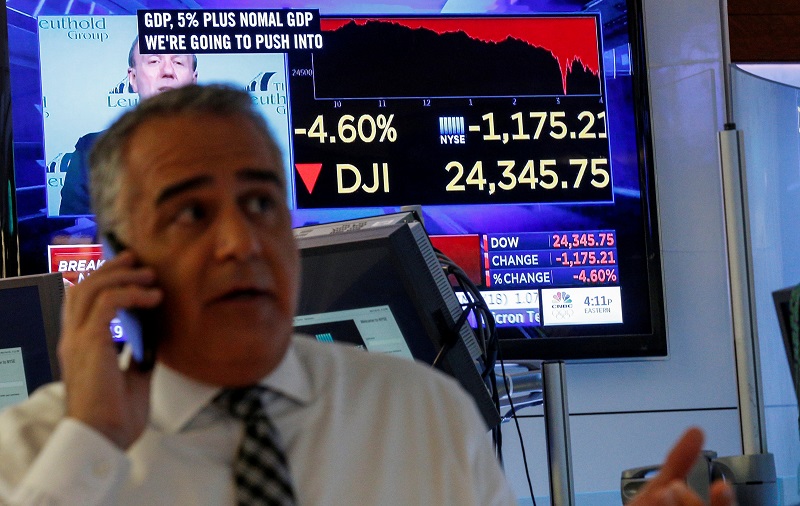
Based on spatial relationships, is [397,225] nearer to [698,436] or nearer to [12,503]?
[698,436]

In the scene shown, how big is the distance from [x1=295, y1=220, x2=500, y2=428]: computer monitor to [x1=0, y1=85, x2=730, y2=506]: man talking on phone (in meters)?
0.61

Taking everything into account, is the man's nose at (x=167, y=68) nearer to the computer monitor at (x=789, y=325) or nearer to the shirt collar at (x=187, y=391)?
the shirt collar at (x=187, y=391)

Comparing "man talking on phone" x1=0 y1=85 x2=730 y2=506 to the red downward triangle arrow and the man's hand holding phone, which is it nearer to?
the man's hand holding phone

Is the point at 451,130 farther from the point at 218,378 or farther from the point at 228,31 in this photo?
the point at 218,378

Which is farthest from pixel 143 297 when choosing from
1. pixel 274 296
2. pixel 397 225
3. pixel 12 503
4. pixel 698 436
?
pixel 397 225

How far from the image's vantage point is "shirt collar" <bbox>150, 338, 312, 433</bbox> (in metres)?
1.12

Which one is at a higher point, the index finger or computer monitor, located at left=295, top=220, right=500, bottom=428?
computer monitor, located at left=295, top=220, right=500, bottom=428

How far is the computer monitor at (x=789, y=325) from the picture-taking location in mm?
1144

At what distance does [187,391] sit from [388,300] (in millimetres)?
762

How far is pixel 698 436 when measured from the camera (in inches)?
42.6

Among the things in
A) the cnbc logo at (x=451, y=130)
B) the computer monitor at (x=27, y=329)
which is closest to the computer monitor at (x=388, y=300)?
the computer monitor at (x=27, y=329)

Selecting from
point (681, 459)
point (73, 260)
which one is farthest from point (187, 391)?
point (73, 260)

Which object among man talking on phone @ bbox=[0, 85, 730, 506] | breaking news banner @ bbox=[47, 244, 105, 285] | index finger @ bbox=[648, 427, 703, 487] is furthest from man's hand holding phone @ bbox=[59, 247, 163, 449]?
breaking news banner @ bbox=[47, 244, 105, 285]

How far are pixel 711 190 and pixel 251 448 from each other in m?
3.22
